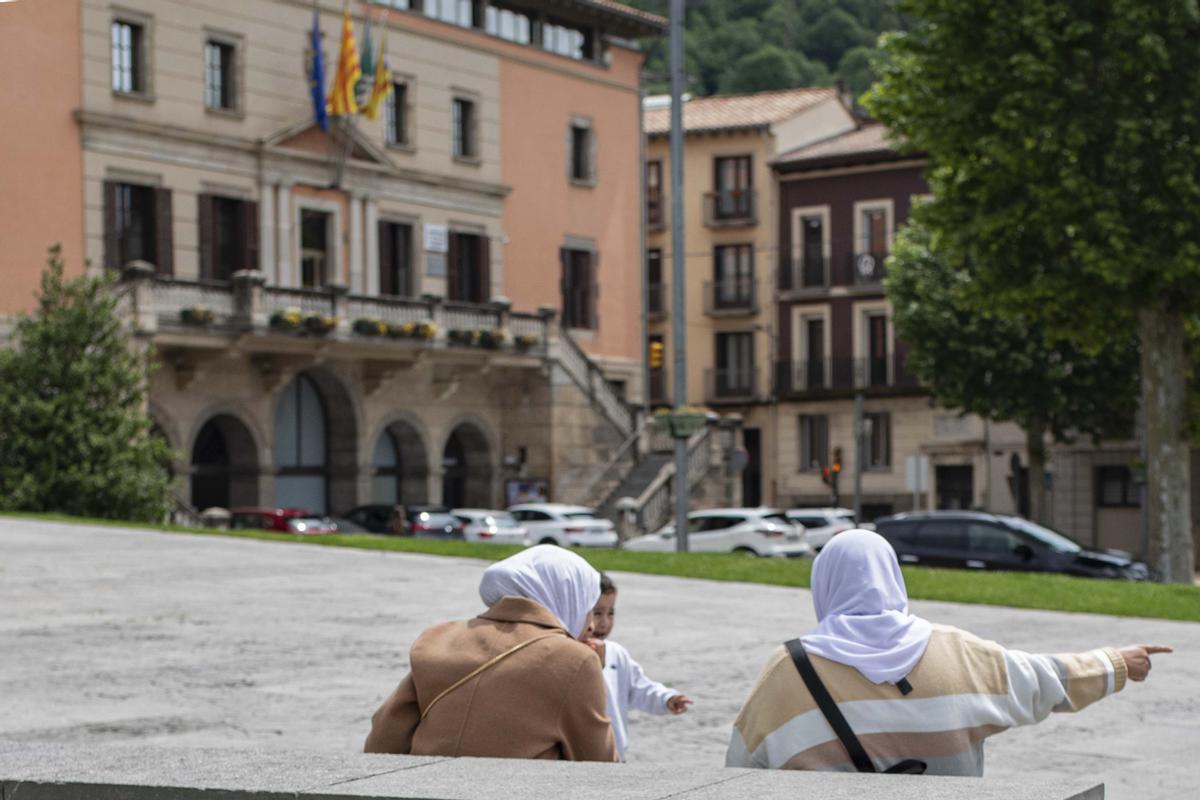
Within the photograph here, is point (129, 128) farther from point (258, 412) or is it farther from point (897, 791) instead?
point (897, 791)

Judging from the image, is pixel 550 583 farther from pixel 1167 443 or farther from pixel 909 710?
pixel 1167 443

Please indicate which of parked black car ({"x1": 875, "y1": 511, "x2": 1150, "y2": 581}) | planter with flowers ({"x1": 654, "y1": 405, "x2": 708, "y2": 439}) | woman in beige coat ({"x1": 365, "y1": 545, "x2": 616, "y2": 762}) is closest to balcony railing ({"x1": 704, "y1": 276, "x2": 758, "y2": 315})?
parked black car ({"x1": 875, "y1": 511, "x2": 1150, "y2": 581})

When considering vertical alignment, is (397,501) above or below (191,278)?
below

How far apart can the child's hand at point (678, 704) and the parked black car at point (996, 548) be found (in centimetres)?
2343

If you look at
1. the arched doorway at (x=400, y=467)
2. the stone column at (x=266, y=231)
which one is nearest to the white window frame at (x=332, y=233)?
the stone column at (x=266, y=231)

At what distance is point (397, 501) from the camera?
49500mm

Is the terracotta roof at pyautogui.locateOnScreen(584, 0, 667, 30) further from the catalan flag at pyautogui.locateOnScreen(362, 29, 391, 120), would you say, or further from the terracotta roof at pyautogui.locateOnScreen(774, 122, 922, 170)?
the terracotta roof at pyautogui.locateOnScreen(774, 122, 922, 170)

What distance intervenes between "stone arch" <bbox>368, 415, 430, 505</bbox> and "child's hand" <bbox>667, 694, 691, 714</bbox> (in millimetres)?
40930

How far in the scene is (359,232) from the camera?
47.2m

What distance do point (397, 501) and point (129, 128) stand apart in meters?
12.0

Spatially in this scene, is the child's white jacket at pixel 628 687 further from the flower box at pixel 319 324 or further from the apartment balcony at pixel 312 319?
the flower box at pixel 319 324

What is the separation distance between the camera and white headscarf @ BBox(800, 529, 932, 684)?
238 inches

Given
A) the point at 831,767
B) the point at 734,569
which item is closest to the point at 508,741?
the point at 831,767

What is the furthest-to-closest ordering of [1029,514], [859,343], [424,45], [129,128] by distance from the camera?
[859,343] < [1029,514] < [424,45] < [129,128]
